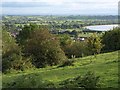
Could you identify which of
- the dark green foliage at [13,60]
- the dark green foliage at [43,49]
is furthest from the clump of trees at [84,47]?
the dark green foliage at [13,60]

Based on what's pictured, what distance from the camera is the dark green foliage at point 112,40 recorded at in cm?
4854

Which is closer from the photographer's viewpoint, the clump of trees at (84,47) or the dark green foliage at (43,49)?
the dark green foliage at (43,49)

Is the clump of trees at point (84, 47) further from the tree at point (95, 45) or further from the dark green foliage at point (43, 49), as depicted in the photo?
the dark green foliage at point (43, 49)

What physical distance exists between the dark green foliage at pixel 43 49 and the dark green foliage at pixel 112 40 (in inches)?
658

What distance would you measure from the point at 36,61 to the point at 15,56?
4.94 metres

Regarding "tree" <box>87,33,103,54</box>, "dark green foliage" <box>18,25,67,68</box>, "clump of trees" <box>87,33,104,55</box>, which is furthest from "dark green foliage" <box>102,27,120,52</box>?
"dark green foliage" <box>18,25,67,68</box>

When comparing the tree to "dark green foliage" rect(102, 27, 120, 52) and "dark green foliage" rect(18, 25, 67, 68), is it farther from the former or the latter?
"dark green foliage" rect(18, 25, 67, 68)

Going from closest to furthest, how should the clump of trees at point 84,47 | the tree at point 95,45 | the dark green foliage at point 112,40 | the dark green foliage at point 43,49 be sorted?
the dark green foliage at point 43,49 → the tree at point 95,45 → the clump of trees at point 84,47 → the dark green foliage at point 112,40

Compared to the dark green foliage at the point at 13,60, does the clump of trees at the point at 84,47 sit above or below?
below

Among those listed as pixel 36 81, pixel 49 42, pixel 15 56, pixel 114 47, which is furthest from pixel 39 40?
pixel 36 81

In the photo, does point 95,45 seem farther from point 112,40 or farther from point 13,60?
point 13,60

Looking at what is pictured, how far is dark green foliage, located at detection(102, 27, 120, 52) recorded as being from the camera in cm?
4854

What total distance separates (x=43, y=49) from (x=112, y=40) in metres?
19.6

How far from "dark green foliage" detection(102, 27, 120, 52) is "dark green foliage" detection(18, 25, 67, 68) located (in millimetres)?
16721
